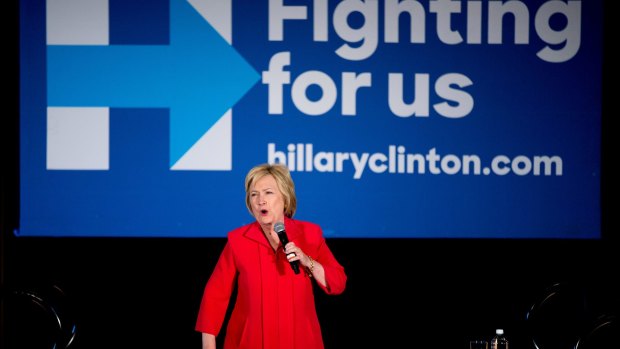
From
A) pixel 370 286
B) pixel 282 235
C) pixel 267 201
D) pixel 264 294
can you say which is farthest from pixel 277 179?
pixel 370 286

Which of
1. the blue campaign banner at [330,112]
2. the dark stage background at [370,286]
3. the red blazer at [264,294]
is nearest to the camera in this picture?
the red blazer at [264,294]

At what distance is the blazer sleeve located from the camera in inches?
111

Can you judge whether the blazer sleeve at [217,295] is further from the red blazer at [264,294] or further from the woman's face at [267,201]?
the woman's face at [267,201]

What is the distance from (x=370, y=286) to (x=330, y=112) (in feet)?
3.38

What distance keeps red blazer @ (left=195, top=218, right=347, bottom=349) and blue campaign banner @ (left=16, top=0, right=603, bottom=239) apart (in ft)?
4.19

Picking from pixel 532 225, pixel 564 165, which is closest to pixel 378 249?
pixel 532 225

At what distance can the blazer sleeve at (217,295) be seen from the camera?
2.81 meters

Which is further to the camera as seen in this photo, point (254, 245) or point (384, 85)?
point (384, 85)

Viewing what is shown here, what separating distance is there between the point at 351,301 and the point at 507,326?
93 centimetres

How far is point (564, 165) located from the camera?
411 cm

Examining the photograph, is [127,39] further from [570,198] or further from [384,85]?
[570,198]

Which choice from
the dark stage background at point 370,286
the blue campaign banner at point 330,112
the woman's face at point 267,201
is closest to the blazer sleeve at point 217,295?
the woman's face at point 267,201

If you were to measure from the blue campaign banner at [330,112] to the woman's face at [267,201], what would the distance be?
1.29 m

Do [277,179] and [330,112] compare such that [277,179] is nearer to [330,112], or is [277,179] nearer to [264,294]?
[264,294]
